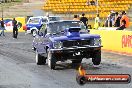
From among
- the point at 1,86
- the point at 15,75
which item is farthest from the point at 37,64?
the point at 1,86

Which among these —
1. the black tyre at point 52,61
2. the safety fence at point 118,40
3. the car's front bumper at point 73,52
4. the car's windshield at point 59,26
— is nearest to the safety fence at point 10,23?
the safety fence at point 118,40

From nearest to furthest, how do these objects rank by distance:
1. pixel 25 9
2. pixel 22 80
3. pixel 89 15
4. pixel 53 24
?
1. pixel 22 80
2. pixel 53 24
3. pixel 89 15
4. pixel 25 9

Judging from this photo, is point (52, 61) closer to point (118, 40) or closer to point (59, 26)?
point (59, 26)

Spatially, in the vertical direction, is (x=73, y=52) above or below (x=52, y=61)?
above

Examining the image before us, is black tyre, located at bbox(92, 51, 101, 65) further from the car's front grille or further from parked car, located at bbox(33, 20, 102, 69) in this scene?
the car's front grille

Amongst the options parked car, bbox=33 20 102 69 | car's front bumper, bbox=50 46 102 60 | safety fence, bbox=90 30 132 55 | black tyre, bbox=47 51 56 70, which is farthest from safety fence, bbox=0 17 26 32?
car's front bumper, bbox=50 46 102 60

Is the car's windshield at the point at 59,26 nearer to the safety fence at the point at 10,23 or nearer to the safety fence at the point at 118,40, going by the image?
the safety fence at the point at 118,40

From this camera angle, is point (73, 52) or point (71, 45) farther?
point (71, 45)

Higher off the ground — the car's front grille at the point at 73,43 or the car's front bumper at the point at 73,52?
the car's front grille at the point at 73,43

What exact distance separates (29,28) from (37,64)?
963 inches

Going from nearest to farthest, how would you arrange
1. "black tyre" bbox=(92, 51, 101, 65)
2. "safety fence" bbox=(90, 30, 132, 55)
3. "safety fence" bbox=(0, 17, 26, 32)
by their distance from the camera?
"black tyre" bbox=(92, 51, 101, 65)
"safety fence" bbox=(90, 30, 132, 55)
"safety fence" bbox=(0, 17, 26, 32)

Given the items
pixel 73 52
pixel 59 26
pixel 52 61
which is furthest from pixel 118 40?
pixel 52 61

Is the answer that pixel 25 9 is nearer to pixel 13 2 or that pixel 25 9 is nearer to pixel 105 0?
pixel 13 2

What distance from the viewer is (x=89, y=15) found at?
4566cm
